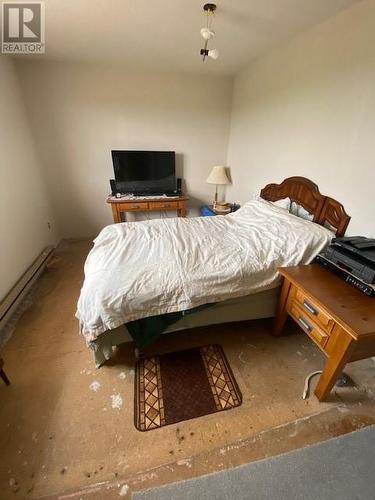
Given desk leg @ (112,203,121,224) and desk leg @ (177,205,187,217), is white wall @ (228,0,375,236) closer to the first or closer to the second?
desk leg @ (177,205,187,217)

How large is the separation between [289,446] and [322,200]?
1739 millimetres

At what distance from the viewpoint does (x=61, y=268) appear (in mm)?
2678

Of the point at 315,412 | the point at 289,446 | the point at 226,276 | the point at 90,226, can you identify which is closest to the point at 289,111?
the point at 226,276

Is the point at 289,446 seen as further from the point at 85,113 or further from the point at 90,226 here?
the point at 85,113

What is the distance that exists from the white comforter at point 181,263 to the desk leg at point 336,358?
51 cm

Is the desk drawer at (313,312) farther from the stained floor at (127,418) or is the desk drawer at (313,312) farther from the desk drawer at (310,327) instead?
the stained floor at (127,418)

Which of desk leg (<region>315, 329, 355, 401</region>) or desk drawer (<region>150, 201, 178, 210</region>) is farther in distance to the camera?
desk drawer (<region>150, 201, 178, 210</region>)

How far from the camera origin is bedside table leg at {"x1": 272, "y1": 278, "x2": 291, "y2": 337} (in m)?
1.53

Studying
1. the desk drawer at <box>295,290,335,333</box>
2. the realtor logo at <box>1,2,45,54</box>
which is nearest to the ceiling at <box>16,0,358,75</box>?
the realtor logo at <box>1,2,45,54</box>

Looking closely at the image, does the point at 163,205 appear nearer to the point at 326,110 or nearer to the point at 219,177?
the point at 219,177

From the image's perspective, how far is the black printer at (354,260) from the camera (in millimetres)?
1248

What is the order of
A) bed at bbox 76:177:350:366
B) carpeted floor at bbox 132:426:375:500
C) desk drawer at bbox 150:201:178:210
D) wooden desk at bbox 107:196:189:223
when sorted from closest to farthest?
carpeted floor at bbox 132:426:375:500 < bed at bbox 76:177:350:366 < wooden desk at bbox 107:196:189:223 < desk drawer at bbox 150:201:178:210

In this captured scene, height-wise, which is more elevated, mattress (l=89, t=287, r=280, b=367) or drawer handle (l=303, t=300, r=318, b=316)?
drawer handle (l=303, t=300, r=318, b=316)

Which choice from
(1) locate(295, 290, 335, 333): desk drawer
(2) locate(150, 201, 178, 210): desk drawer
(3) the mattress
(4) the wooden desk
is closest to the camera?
(1) locate(295, 290, 335, 333): desk drawer
